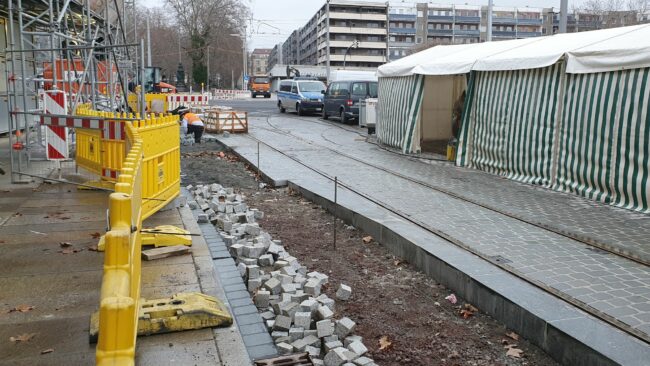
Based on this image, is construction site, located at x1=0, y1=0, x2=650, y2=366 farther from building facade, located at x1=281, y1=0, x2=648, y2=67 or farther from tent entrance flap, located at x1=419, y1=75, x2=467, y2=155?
building facade, located at x1=281, y1=0, x2=648, y2=67

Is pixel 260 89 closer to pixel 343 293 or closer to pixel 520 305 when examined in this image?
pixel 343 293

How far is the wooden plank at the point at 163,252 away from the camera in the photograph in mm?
5789

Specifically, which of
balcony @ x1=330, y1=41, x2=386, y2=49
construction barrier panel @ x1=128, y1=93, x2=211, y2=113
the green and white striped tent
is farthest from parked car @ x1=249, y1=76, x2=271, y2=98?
the green and white striped tent

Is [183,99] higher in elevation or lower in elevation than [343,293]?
higher

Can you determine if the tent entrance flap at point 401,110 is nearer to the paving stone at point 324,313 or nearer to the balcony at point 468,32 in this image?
the paving stone at point 324,313

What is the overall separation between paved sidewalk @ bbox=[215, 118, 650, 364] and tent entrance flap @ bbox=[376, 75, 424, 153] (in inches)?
38.9

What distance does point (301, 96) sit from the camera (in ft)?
108

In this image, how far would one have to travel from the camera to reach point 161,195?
7.42 m

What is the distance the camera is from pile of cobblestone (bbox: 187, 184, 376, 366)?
4366 millimetres

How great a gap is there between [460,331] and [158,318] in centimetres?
243

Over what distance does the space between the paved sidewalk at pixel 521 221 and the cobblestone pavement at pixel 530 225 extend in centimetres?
1

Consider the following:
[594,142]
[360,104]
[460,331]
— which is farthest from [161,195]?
[360,104]

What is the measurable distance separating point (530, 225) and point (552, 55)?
13.6 ft

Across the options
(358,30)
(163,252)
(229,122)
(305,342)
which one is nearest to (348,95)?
(229,122)
